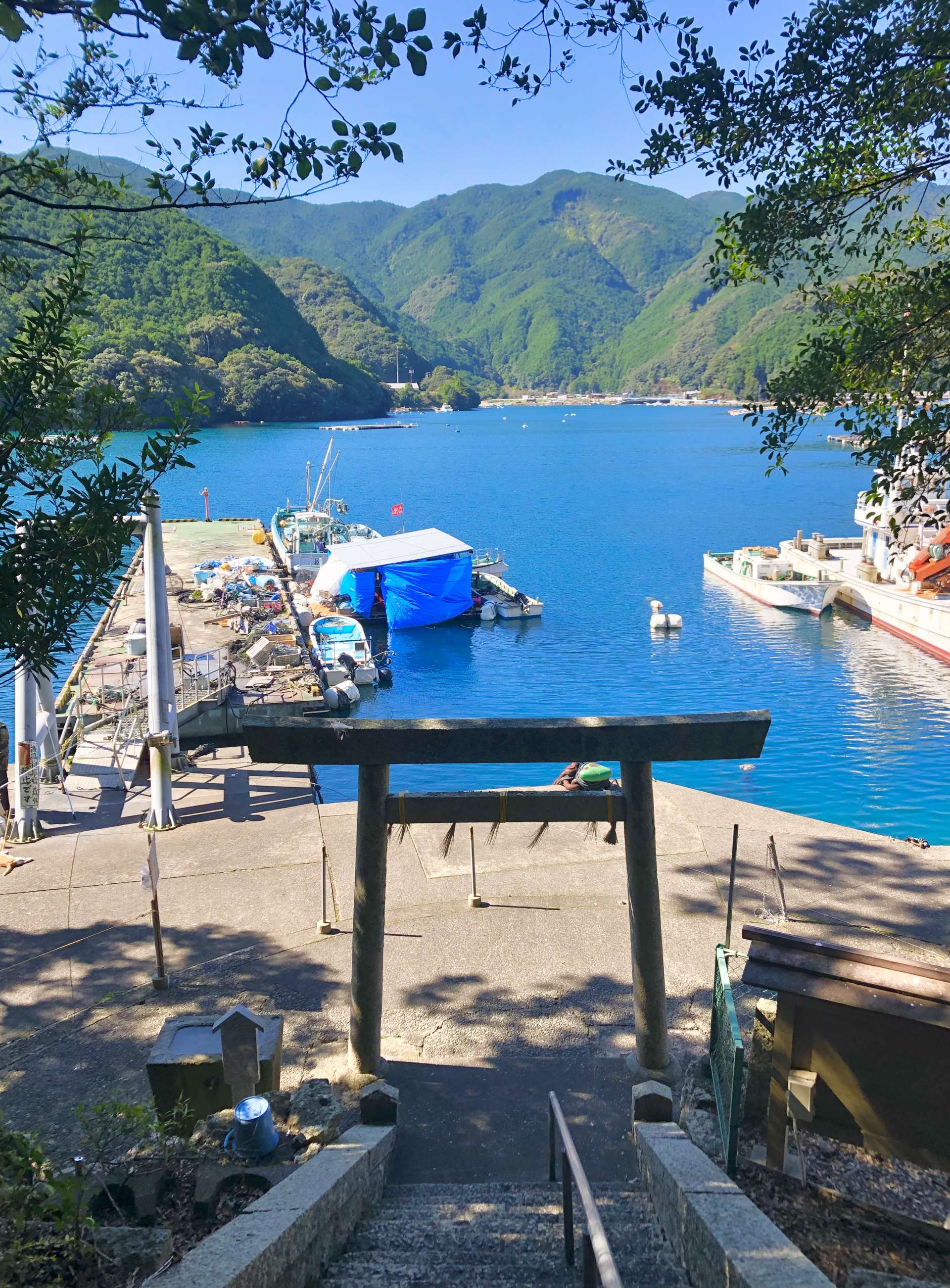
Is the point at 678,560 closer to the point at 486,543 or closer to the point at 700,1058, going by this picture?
the point at 486,543

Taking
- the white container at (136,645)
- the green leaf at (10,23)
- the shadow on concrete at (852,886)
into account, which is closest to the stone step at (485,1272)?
the shadow on concrete at (852,886)

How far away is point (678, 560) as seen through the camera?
53.9m

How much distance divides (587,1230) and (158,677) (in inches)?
470

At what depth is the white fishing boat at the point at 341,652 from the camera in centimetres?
2967

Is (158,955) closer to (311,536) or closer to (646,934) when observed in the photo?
(646,934)

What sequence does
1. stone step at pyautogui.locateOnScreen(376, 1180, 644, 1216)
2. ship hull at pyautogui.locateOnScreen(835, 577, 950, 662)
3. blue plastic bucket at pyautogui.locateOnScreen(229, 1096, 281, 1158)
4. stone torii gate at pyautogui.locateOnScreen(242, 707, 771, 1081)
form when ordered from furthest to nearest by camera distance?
ship hull at pyautogui.locateOnScreen(835, 577, 950, 662)
stone torii gate at pyautogui.locateOnScreen(242, 707, 771, 1081)
blue plastic bucket at pyautogui.locateOnScreen(229, 1096, 281, 1158)
stone step at pyautogui.locateOnScreen(376, 1180, 644, 1216)

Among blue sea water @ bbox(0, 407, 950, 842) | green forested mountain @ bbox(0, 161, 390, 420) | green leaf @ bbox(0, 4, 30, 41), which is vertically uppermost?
green forested mountain @ bbox(0, 161, 390, 420)

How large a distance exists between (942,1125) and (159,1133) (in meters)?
4.66

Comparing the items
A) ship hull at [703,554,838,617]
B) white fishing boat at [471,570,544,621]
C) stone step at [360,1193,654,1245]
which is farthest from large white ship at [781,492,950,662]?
stone step at [360,1193,654,1245]

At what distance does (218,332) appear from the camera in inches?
5837

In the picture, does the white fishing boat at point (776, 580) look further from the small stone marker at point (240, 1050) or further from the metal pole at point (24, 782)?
the small stone marker at point (240, 1050)

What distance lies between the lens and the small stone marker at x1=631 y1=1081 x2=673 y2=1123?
5.91 meters

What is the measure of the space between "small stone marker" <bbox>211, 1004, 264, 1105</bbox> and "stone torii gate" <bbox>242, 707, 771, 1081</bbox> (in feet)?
3.55

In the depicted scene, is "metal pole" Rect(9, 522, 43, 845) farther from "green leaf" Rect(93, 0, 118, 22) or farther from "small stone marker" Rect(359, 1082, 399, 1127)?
"green leaf" Rect(93, 0, 118, 22)
